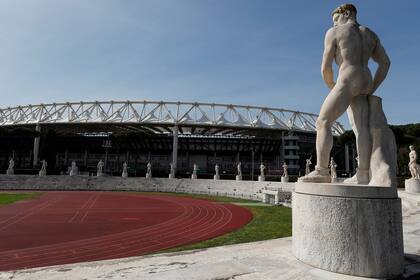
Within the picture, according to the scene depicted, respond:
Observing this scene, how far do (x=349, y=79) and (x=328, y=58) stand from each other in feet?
2.18

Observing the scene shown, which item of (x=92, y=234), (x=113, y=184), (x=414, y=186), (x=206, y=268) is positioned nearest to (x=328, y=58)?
(x=206, y=268)

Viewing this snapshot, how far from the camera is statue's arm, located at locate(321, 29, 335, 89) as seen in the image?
5.67 m

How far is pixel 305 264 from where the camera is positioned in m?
4.55

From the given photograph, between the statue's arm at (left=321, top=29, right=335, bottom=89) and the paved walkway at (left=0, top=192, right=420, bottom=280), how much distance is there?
3.64 metres

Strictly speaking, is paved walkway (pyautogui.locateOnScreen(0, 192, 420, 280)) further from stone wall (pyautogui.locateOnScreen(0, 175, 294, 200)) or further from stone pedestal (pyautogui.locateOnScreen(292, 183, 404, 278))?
stone wall (pyautogui.locateOnScreen(0, 175, 294, 200))

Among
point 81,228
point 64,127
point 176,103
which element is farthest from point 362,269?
point 64,127

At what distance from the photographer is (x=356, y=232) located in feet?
13.7

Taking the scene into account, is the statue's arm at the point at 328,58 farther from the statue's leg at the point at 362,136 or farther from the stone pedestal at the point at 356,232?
the stone pedestal at the point at 356,232

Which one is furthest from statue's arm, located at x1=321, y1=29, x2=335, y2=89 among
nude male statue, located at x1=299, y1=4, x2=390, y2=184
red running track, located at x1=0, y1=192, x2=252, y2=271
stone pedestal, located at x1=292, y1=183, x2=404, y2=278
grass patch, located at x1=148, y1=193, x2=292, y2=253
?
red running track, located at x1=0, y1=192, x2=252, y2=271

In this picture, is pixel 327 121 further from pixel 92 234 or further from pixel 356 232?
pixel 92 234

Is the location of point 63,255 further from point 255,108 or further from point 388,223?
point 255,108

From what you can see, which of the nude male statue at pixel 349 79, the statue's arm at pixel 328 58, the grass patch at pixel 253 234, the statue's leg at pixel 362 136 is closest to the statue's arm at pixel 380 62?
the nude male statue at pixel 349 79

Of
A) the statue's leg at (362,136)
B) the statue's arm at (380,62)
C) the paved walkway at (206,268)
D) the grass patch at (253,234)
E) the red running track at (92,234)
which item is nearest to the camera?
the paved walkway at (206,268)

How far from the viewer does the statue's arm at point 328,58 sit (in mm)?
5668
